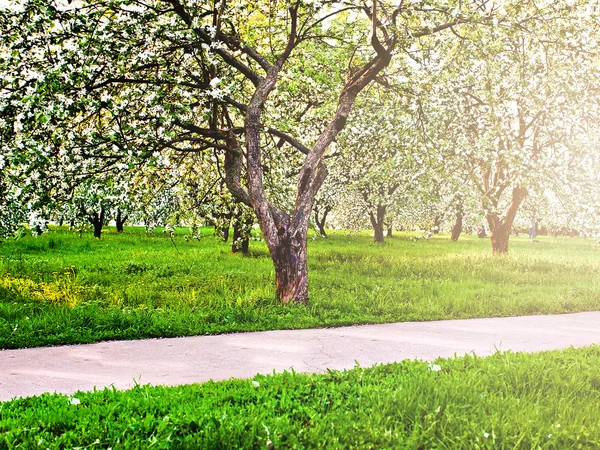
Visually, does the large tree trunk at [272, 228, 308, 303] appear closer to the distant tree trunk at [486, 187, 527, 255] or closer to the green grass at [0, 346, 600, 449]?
the green grass at [0, 346, 600, 449]

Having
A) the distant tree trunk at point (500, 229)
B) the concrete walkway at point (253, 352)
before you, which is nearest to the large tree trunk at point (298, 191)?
the concrete walkway at point (253, 352)

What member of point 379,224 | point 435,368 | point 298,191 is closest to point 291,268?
point 298,191

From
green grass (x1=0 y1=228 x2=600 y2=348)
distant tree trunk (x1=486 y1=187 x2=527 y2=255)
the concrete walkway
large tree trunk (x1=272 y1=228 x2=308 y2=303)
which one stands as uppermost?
distant tree trunk (x1=486 y1=187 x2=527 y2=255)

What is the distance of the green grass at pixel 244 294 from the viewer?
27.3 feet

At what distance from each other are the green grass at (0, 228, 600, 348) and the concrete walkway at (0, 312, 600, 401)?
0.60m

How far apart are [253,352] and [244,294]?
4092 millimetres

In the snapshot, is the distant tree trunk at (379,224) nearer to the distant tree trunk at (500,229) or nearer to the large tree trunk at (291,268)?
the distant tree trunk at (500,229)

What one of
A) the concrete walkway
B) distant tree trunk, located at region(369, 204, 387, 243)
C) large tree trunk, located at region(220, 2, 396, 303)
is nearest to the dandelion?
the concrete walkway

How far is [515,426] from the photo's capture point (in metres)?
4.70

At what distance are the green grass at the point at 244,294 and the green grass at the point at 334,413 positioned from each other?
2984 mm

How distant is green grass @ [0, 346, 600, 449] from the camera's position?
432 centimetres

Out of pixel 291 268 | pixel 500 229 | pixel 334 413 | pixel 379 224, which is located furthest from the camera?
pixel 379 224

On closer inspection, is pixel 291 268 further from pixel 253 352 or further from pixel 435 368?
pixel 435 368

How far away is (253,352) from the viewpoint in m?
7.11
